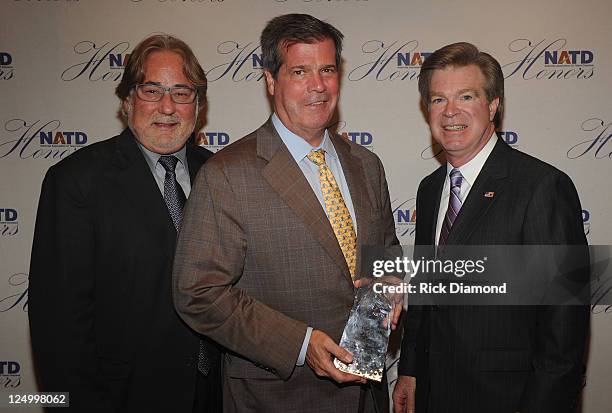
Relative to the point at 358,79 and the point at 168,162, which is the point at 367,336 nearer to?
the point at 168,162

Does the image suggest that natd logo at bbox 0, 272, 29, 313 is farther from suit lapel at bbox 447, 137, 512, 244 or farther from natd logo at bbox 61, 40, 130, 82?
suit lapel at bbox 447, 137, 512, 244

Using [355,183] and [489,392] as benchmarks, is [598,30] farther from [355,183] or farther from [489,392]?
[489,392]

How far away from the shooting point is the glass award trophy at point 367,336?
71.2 inches

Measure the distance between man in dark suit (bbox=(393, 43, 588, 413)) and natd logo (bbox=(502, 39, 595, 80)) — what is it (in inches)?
54.0

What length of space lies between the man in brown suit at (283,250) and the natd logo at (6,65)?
2.27 metres

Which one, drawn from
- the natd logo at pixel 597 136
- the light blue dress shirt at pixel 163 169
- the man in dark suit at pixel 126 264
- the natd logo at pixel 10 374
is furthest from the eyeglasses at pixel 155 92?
the natd logo at pixel 597 136

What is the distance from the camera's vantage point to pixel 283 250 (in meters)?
1.91

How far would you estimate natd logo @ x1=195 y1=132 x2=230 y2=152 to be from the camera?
353 cm

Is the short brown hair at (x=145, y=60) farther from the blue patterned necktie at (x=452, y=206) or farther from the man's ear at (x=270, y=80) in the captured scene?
the blue patterned necktie at (x=452, y=206)

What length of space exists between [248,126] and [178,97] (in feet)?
4.34

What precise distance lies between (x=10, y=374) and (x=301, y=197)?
288cm

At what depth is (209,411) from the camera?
2.23m

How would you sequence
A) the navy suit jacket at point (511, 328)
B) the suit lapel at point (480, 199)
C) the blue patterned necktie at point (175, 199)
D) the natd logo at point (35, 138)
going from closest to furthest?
the navy suit jacket at point (511, 328), the suit lapel at point (480, 199), the blue patterned necktie at point (175, 199), the natd logo at point (35, 138)

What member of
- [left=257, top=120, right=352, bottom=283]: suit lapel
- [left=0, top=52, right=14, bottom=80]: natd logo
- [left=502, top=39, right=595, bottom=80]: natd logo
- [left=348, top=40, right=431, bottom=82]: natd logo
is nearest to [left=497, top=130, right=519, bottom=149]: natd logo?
[left=502, top=39, right=595, bottom=80]: natd logo
